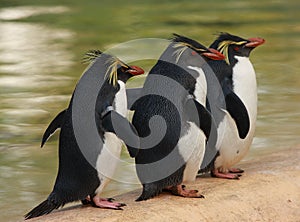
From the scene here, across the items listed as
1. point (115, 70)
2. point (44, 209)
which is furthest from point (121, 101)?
point (44, 209)

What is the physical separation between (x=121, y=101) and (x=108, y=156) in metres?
0.26

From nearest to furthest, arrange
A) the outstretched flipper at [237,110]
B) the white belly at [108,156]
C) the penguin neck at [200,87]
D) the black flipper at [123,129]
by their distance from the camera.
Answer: the black flipper at [123,129] < the white belly at [108,156] < the penguin neck at [200,87] < the outstretched flipper at [237,110]

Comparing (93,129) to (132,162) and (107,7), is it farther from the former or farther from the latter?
(107,7)

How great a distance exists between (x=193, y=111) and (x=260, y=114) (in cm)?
315

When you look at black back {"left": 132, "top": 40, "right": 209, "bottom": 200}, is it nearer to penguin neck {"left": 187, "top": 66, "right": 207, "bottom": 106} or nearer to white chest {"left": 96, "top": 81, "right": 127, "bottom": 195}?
penguin neck {"left": 187, "top": 66, "right": 207, "bottom": 106}

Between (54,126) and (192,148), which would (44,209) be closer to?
(54,126)

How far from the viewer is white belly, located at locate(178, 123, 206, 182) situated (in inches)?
160

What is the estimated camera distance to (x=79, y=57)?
9.88 meters

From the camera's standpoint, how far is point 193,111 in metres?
4.06

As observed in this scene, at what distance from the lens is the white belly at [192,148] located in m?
4.06

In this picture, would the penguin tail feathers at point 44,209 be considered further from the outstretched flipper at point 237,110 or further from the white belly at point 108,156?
the outstretched flipper at point 237,110

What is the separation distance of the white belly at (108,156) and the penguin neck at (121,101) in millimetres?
132

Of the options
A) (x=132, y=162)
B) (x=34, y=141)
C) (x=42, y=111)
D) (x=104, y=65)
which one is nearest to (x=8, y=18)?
(x=42, y=111)

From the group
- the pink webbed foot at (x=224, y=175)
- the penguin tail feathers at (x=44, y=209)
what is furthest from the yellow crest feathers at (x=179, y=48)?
the penguin tail feathers at (x=44, y=209)
